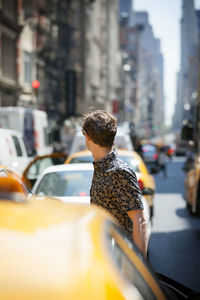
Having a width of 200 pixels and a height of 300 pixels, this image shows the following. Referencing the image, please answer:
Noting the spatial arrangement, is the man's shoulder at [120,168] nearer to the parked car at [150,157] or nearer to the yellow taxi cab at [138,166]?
the yellow taxi cab at [138,166]

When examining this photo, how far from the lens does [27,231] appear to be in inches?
74.5

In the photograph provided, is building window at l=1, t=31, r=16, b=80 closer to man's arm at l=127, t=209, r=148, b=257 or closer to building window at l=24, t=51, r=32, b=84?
building window at l=24, t=51, r=32, b=84

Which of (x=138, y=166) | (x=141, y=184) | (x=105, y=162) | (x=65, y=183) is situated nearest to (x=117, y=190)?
(x=105, y=162)

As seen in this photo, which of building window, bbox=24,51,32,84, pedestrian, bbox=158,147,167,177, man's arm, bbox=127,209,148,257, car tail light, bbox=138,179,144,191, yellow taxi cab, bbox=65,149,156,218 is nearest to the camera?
man's arm, bbox=127,209,148,257

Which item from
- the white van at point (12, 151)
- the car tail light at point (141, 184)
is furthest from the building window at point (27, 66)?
A: the car tail light at point (141, 184)

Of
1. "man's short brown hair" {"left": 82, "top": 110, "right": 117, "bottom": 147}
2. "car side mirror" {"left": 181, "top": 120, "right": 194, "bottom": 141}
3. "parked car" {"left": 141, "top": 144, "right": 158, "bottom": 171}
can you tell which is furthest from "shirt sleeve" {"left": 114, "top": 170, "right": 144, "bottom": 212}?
"parked car" {"left": 141, "top": 144, "right": 158, "bottom": 171}

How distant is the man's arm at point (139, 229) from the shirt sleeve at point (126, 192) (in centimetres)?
4

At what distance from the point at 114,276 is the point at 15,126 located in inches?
847

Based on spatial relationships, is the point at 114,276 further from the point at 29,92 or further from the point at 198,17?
→ the point at 198,17

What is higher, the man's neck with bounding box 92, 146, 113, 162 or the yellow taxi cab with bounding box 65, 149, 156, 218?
the man's neck with bounding box 92, 146, 113, 162

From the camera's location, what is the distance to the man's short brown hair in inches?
148

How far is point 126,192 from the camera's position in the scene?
3684 millimetres

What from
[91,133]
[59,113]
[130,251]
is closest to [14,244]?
[130,251]

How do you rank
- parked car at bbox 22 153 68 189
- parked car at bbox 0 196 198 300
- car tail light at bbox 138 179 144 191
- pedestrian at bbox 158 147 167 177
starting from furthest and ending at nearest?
pedestrian at bbox 158 147 167 177 → parked car at bbox 22 153 68 189 → car tail light at bbox 138 179 144 191 → parked car at bbox 0 196 198 300
